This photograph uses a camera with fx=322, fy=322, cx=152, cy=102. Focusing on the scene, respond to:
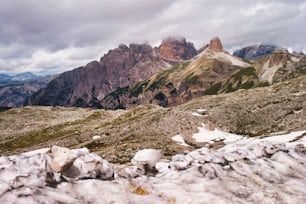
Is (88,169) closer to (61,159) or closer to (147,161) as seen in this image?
(61,159)

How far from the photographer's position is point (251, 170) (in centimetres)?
2636

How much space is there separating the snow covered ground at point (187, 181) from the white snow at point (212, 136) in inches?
2237

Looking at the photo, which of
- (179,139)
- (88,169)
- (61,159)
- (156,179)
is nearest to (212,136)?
(179,139)

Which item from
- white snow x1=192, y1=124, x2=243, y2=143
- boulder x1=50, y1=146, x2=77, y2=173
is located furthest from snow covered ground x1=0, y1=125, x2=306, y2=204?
white snow x1=192, y1=124, x2=243, y2=143

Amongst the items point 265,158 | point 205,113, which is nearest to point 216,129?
point 205,113

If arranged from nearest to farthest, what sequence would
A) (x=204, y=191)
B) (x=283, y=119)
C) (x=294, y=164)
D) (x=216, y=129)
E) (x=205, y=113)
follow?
(x=204, y=191), (x=294, y=164), (x=283, y=119), (x=216, y=129), (x=205, y=113)

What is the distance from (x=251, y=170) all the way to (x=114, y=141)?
74.5 meters

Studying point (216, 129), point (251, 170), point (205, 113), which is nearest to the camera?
point (251, 170)

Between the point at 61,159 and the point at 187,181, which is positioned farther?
the point at 187,181

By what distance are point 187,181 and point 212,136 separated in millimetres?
72410

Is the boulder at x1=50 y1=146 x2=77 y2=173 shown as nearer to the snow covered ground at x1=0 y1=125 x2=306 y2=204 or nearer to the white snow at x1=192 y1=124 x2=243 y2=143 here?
the snow covered ground at x1=0 y1=125 x2=306 y2=204

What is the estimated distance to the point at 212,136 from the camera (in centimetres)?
9388

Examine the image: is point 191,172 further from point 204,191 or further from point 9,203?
point 9,203

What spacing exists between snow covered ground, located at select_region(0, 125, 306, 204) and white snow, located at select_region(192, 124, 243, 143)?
56.8m
